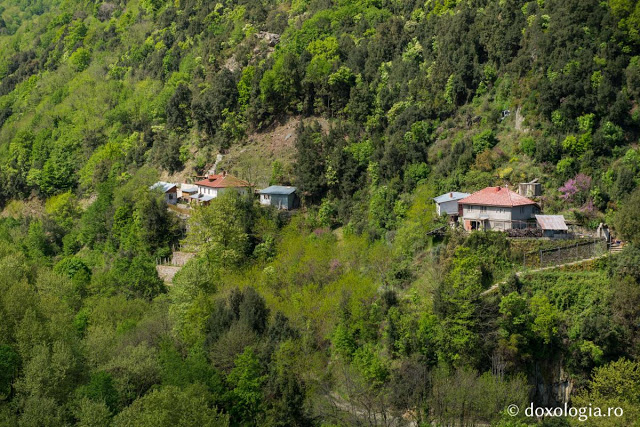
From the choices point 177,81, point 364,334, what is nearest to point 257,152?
point 177,81

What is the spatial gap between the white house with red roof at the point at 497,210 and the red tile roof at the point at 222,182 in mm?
22190

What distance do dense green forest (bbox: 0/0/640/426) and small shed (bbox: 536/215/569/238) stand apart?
1935 millimetres

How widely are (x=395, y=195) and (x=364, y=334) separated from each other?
1338 cm

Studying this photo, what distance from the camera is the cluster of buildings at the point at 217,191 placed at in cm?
5972

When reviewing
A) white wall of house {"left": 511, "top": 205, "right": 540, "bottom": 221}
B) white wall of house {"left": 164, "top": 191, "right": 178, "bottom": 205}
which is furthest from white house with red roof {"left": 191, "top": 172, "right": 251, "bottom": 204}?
white wall of house {"left": 511, "top": 205, "right": 540, "bottom": 221}

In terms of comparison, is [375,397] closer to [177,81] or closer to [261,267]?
[261,267]

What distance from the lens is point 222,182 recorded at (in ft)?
205

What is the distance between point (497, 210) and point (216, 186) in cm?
2630

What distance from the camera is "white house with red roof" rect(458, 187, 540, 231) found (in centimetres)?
4491

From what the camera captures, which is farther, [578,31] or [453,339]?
[578,31]

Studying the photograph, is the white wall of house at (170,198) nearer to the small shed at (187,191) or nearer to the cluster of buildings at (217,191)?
the cluster of buildings at (217,191)

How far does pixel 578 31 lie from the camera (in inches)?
2015

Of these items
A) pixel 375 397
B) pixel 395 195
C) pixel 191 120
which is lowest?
pixel 375 397

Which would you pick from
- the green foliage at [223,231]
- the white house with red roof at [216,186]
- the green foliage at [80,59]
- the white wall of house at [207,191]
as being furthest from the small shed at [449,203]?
the green foliage at [80,59]
